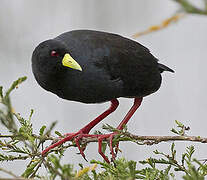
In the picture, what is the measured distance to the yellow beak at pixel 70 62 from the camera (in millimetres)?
1203

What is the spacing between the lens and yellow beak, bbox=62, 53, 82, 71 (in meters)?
1.20

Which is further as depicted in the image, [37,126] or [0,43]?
[37,126]

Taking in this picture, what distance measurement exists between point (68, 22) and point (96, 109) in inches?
25.0

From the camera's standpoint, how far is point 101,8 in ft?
8.14

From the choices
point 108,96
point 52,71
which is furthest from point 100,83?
point 52,71

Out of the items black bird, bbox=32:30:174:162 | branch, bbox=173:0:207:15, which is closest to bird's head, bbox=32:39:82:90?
black bird, bbox=32:30:174:162

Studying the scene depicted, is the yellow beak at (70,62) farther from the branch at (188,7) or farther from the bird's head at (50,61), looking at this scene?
the branch at (188,7)

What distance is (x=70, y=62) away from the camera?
1220mm

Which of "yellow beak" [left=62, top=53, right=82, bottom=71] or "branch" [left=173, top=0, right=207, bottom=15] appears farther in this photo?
"yellow beak" [left=62, top=53, right=82, bottom=71]

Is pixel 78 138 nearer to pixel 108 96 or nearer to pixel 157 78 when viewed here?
pixel 108 96

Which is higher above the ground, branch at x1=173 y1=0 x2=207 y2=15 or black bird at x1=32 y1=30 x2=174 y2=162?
branch at x1=173 y1=0 x2=207 y2=15

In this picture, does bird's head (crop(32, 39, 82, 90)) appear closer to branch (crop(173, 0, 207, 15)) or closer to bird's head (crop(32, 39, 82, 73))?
bird's head (crop(32, 39, 82, 73))

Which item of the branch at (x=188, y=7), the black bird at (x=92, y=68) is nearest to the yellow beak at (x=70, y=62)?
the black bird at (x=92, y=68)

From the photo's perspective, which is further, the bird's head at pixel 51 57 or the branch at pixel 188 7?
the bird's head at pixel 51 57
